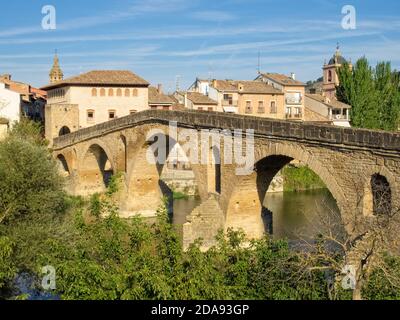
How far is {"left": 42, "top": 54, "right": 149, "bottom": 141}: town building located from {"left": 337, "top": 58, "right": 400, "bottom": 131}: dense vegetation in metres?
17.4

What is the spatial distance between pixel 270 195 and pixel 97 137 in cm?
1235

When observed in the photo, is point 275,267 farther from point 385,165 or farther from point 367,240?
point 385,165

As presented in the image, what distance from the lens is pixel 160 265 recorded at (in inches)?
448

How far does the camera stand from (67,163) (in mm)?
39625

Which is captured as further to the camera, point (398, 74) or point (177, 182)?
point (398, 74)

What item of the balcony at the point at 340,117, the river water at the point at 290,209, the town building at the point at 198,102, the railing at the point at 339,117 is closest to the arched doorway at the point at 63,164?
the river water at the point at 290,209

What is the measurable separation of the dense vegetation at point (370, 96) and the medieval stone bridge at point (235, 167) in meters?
22.5


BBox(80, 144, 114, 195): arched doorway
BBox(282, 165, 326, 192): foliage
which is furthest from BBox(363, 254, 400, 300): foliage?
BBox(282, 165, 326, 192): foliage

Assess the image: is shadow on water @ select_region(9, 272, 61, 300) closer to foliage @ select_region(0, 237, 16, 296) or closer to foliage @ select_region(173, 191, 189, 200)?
foliage @ select_region(0, 237, 16, 296)

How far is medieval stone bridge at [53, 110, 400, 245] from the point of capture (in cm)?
1552

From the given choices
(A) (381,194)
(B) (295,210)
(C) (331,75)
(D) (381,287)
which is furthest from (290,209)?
(C) (331,75)

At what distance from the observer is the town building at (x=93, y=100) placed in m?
42.6

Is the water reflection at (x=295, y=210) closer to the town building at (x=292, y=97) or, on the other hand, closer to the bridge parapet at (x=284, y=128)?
the bridge parapet at (x=284, y=128)
